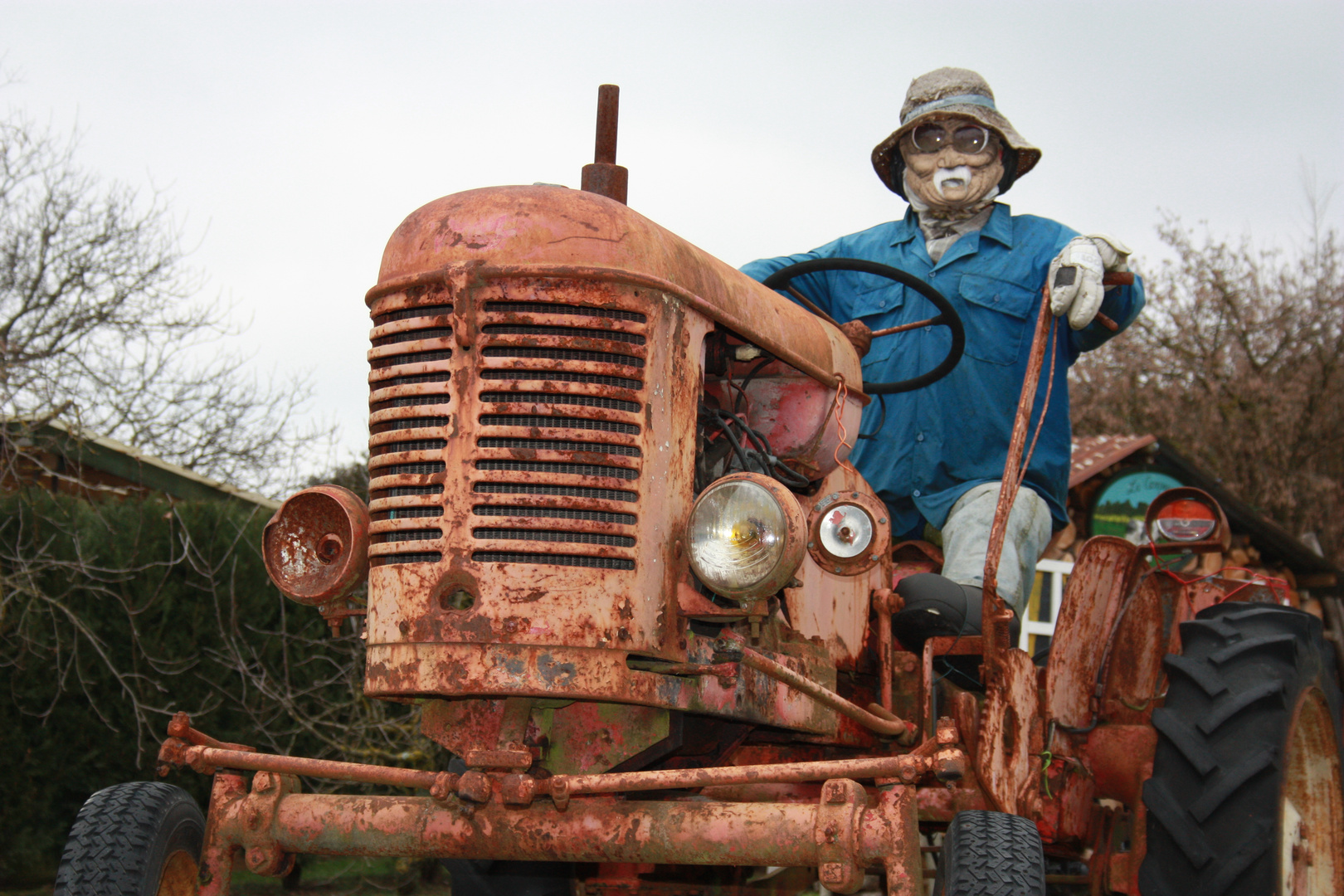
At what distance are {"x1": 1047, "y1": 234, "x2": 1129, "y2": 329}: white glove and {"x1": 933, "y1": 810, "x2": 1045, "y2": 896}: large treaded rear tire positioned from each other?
1.72 metres

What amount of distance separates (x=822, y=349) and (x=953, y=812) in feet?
3.96

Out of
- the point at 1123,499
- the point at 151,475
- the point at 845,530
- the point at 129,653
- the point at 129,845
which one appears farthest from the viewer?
the point at 1123,499

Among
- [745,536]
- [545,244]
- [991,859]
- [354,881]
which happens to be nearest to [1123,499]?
[354,881]

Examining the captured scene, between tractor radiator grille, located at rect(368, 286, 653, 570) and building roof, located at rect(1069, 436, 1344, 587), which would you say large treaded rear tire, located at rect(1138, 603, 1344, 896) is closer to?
tractor radiator grille, located at rect(368, 286, 653, 570)

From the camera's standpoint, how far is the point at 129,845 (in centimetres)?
272

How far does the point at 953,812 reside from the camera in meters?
3.42

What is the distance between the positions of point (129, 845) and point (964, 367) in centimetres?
297

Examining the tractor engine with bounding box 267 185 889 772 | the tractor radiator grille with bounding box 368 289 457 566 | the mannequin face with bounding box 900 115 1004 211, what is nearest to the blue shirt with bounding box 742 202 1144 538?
the mannequin face with bounding box 900 115 1004 211

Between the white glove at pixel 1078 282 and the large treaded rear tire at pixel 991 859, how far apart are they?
1722 mm

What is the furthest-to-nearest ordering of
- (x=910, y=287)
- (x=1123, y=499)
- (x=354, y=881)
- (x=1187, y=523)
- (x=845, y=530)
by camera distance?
1. (x=1123, y=499)
2. (x=354, y=881)
3. (x=1187, y=523)
4. (x=910, y=287)
5. (x=845, y=530)

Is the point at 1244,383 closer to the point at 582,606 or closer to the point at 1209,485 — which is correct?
the point at 1209,485

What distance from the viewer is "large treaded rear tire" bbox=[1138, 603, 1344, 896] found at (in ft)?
10.9

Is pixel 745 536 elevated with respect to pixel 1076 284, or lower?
lower

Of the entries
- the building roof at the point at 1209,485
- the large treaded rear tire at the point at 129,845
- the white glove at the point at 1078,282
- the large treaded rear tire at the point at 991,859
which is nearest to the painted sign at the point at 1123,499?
the building roof at the point at 1209,485
